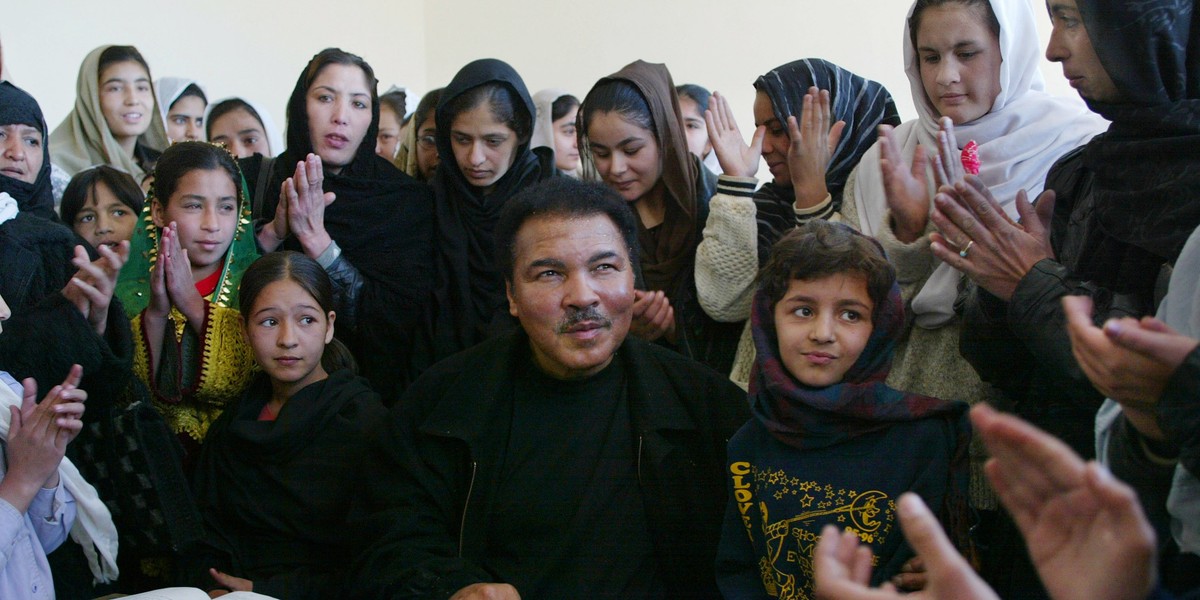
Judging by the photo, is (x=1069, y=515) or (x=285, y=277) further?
(x=285, y=277)

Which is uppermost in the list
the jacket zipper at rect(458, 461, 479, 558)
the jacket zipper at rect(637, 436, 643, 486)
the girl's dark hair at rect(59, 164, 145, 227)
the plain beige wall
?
the plain beige wall

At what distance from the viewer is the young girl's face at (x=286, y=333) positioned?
9.51ft

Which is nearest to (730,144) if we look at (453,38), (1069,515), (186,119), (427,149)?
(427,149)

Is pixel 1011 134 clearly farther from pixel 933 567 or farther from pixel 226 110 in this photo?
pixel 226 110

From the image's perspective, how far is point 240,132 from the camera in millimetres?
4633

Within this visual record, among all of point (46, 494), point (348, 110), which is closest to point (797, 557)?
point (46, 494)

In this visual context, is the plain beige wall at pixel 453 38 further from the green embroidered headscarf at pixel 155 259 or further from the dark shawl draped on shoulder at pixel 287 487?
the dark shawl draped on shoulder at pixel 287 487

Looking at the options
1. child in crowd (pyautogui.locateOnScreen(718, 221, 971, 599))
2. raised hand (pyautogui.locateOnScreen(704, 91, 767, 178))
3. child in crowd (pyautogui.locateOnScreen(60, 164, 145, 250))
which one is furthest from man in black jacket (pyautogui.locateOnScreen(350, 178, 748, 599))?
child in crowd (pyautogui.locateOnScreen(60, 164, 145, 250))

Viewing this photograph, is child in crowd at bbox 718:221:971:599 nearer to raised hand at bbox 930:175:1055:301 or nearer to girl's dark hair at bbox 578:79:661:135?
raised hand at bbox 930:175:1055:301

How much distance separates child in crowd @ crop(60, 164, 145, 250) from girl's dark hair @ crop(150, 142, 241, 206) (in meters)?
0.48

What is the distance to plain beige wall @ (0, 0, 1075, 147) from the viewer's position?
5.89 meters

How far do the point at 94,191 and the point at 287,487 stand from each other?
1572 mm

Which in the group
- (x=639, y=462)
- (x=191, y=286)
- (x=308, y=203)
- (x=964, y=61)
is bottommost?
(x=639, y=462)

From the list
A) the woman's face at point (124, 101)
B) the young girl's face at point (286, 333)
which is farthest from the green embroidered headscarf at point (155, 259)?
the woman's face at point (124, 101)
